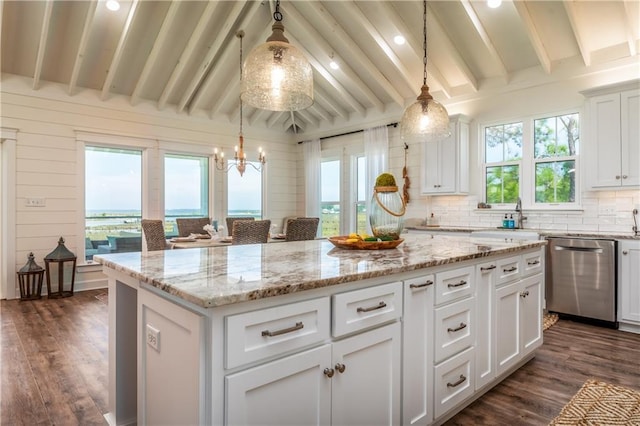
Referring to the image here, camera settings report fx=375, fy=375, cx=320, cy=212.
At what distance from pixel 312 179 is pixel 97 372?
5.35 m

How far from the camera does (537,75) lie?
4738mm

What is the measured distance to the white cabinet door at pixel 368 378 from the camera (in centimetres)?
146

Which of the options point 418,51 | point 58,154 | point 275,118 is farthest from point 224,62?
point 418,51

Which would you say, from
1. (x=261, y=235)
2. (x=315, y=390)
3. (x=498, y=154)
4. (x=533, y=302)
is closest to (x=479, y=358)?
(x=533, y=302)

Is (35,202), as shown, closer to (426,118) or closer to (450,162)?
(426,118)

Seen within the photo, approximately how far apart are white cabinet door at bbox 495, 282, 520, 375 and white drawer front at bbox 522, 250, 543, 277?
180 mm

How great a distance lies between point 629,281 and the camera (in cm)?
364

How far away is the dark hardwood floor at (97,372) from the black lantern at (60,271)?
3.18 ft

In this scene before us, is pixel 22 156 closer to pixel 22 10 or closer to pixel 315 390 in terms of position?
pixel 22 10

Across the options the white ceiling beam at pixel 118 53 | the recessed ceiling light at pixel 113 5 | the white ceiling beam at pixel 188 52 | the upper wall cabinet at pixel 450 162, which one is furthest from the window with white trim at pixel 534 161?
the recessed ceiling light at pixel 113 5

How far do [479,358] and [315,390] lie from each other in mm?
1297

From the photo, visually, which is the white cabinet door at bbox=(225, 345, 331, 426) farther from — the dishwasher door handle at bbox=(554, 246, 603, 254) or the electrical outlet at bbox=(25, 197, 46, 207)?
the electrical outlet at bbox=(25, 197, 46, 207)

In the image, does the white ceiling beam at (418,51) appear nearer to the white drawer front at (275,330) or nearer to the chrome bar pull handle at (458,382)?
the chrome bar pull handle at (458,382)

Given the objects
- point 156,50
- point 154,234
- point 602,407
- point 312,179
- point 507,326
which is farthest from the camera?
point 312,179
